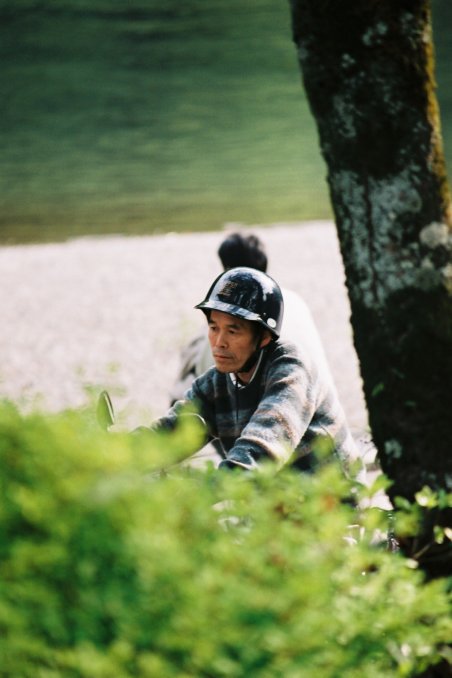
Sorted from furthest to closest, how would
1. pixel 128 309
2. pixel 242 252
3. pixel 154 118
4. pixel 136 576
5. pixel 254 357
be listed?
pixel 154 118 → pixel 128 309 → pixel 242 252 → pixel 254 357 → pixel 136 576

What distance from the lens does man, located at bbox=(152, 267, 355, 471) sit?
11.8 feet

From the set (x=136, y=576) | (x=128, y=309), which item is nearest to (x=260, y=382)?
(x=136, y=576)

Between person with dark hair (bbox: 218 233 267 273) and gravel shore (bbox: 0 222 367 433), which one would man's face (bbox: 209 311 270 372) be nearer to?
person with dark hair (bbox: 218 233 267 273)

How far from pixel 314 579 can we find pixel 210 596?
0.65ft

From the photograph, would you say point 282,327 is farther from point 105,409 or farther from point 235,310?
point 105,409

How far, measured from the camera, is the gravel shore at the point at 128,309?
10680 millimetres

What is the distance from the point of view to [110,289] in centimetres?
1463

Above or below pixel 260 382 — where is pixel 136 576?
above

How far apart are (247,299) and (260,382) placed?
0.34m

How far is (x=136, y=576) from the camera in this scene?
1787 mm

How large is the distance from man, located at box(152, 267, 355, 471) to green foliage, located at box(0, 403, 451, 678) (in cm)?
145

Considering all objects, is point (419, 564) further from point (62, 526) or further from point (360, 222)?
point (62, 526)

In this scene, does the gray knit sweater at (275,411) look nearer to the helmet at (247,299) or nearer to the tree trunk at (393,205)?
Result: the helmet at (247,299)

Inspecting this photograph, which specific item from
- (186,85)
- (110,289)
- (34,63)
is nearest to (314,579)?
(110,289)
